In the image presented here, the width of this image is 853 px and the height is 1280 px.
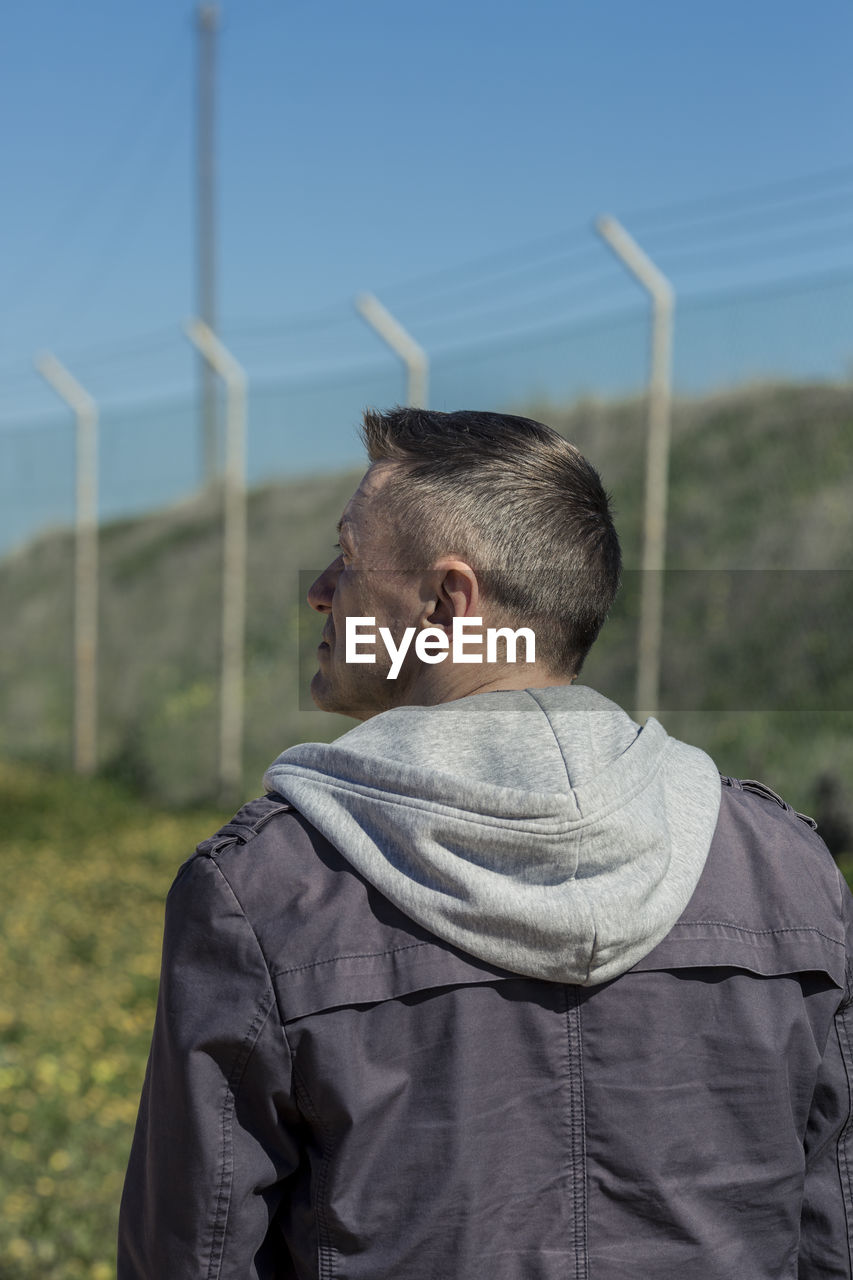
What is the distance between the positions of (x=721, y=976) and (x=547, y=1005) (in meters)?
0.19

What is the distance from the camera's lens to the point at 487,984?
1271mm

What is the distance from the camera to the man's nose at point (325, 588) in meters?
1.53

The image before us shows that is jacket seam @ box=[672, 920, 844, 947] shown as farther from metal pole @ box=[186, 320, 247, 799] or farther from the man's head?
metal pole @ box=[186, 320, 247, 799]

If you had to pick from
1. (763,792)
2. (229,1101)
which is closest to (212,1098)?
(229,1101)

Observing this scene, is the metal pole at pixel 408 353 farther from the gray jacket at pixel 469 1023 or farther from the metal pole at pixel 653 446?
the gray jacket at pixel 469 1023

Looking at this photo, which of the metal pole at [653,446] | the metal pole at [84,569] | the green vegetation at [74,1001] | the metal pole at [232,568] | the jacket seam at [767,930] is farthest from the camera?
the metal pole at [84,569]

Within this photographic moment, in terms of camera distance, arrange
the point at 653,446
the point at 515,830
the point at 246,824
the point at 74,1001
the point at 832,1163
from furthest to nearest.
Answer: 1. the point at 653,446
2. the point at 74,1001
3. the point at 832,1163
4. the point at 246,824
5. the point at 515,830

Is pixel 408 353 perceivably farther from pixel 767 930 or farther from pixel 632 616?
pixel 767 930

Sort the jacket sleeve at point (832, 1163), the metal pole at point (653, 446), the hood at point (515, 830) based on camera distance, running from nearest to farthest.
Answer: the hood at point (515, 830)
the jacket sleeve at point (832, 1163)
the metal pole at point (653, 446)

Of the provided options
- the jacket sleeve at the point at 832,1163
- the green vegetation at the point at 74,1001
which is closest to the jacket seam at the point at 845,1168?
the jacket sleeve at the point at 832,1163

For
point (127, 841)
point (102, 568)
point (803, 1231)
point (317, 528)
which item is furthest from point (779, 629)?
point (102, 568)

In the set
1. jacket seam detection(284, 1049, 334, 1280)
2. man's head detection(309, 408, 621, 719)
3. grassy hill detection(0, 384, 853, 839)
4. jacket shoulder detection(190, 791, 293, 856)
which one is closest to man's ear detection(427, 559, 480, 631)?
man's head detection(309, 408, 621, 719)

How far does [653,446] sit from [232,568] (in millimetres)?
3582

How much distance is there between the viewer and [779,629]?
7.25 m
